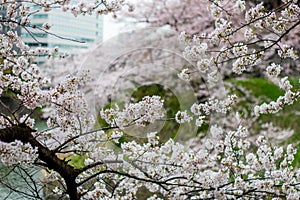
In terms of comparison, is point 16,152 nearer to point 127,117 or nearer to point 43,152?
point 43,152

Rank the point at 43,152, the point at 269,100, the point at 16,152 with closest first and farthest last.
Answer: the point at 16,152 → the point at 43,152 → the point at 269,100

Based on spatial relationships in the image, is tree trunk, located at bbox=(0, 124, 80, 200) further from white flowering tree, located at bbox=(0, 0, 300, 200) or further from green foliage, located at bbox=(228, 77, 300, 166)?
green foliage, located at bbox=(228, 77, 300, 166)

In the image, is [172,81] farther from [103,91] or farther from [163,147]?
[163,147]

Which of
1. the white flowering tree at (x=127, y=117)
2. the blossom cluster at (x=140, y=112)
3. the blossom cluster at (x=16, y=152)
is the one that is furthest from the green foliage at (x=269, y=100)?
the blossom cluster at (x=16, y=152)

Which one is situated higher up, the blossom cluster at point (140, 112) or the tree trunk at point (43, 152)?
the blossom cluster at point (140, 112)

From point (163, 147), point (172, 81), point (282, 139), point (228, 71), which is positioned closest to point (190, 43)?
point (163, 147)

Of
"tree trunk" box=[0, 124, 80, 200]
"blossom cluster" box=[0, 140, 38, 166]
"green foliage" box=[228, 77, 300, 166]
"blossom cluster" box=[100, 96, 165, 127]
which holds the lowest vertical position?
"blossom cluster" box=[0, 140, 38, 166]

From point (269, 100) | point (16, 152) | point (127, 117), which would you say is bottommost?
point (16, 152)

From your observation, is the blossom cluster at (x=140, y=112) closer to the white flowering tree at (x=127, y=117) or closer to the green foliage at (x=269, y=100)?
the white flowering tree at (x=127, y=117)

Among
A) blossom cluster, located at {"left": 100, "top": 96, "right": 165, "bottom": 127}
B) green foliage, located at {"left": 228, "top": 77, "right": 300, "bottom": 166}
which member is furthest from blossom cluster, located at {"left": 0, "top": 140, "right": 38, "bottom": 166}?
green foliage, located at {"left": 228, "top": 77, "right": 300, "bottom": 166}

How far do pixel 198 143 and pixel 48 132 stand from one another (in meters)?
3.65

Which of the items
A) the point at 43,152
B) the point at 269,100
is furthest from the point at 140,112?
the point at 269,100

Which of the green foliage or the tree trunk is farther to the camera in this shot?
the green foliage

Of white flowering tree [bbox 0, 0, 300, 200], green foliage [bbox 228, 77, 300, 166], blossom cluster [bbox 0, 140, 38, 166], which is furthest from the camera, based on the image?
green foliage [bbox 228, 77, 300, 166]
